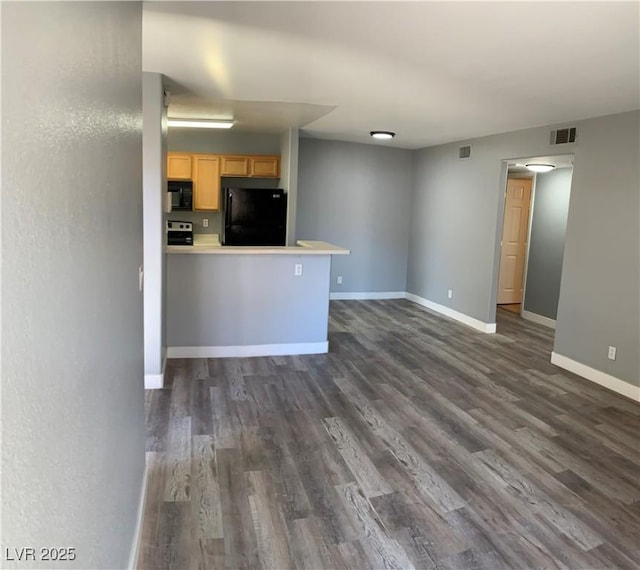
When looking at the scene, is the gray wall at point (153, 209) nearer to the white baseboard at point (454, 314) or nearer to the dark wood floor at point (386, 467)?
the dark wood floor at point (386, 467)

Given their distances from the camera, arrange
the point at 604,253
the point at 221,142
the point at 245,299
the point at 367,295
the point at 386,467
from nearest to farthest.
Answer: the point at 386,467, the point at 604,253, the point at 245,299, the point at 221,142, the point at 367,295

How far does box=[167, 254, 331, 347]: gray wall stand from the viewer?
4.46 m

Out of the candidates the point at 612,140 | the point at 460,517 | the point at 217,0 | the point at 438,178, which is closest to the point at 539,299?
the point at 438,178

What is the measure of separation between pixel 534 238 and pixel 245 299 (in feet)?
14.6

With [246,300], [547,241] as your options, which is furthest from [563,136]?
[246,300]

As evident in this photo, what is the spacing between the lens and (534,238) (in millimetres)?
6824

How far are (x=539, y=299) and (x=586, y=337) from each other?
2.27 meters

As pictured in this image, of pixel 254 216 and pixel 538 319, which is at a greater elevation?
pixel 254 216

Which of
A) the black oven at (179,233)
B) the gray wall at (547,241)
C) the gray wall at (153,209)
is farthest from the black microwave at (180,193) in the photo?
the gray wall at (547,241)

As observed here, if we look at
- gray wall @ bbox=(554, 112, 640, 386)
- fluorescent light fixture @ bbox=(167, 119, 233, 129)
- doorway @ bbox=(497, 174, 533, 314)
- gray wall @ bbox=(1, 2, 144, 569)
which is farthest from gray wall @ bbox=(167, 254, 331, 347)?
doorway @ bbox=(497, 174, 533, 314)

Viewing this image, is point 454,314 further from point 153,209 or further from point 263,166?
point 153,209

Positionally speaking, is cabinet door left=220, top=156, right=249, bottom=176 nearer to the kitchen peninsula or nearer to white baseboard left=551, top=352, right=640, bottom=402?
the kitchen peninsula

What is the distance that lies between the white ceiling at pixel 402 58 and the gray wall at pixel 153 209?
0.25m

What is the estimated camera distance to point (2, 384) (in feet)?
1.99
